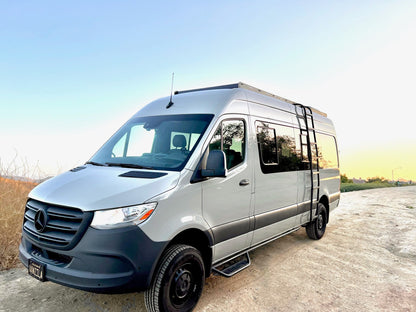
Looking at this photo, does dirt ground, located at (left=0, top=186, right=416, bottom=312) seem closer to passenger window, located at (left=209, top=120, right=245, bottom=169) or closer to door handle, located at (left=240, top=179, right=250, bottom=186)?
door handle, located at (left=240, top=179, right=250, bottom=186)

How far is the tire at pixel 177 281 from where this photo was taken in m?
2.95

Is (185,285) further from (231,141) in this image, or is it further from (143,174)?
(231,141)

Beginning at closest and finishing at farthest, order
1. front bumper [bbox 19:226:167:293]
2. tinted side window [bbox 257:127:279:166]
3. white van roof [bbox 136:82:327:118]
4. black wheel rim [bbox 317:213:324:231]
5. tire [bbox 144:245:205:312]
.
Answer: front bumper [bbox 19:226:167:293], tire [bbox 144:245:205:312], white van roof [bbox 136:82:327:118], tinted side window [bbox 257:127:279:166], black wheel rim [bbox 317:213:324:231]

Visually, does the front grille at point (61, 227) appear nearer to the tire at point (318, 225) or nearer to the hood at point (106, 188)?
the hood at point (106, 188)

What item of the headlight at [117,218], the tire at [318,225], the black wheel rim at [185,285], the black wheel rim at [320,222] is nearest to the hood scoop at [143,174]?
the headlight at [117,218]

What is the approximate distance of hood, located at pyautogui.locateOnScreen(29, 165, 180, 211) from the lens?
2.82 metres

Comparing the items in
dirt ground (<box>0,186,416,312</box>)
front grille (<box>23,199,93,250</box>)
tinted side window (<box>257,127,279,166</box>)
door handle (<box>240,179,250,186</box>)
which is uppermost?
tinted side window (<box>257,127,279,166</box>)

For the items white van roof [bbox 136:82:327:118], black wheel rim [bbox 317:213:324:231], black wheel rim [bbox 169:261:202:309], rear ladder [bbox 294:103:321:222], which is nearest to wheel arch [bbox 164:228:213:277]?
black wheel rim [bbox 169:261:202:309]

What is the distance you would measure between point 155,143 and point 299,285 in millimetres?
2825

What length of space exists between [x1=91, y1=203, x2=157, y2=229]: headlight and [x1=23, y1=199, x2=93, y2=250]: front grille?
0.09m

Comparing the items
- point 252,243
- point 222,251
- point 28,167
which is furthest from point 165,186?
point 28,167

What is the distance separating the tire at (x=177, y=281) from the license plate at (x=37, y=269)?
1.04 metres

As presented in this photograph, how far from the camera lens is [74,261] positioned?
283 cm

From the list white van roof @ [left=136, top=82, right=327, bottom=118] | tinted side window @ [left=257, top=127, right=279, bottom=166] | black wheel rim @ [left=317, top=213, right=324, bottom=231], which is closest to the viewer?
white van roof @ [left=136, top=82, right=327, bottom=118]
